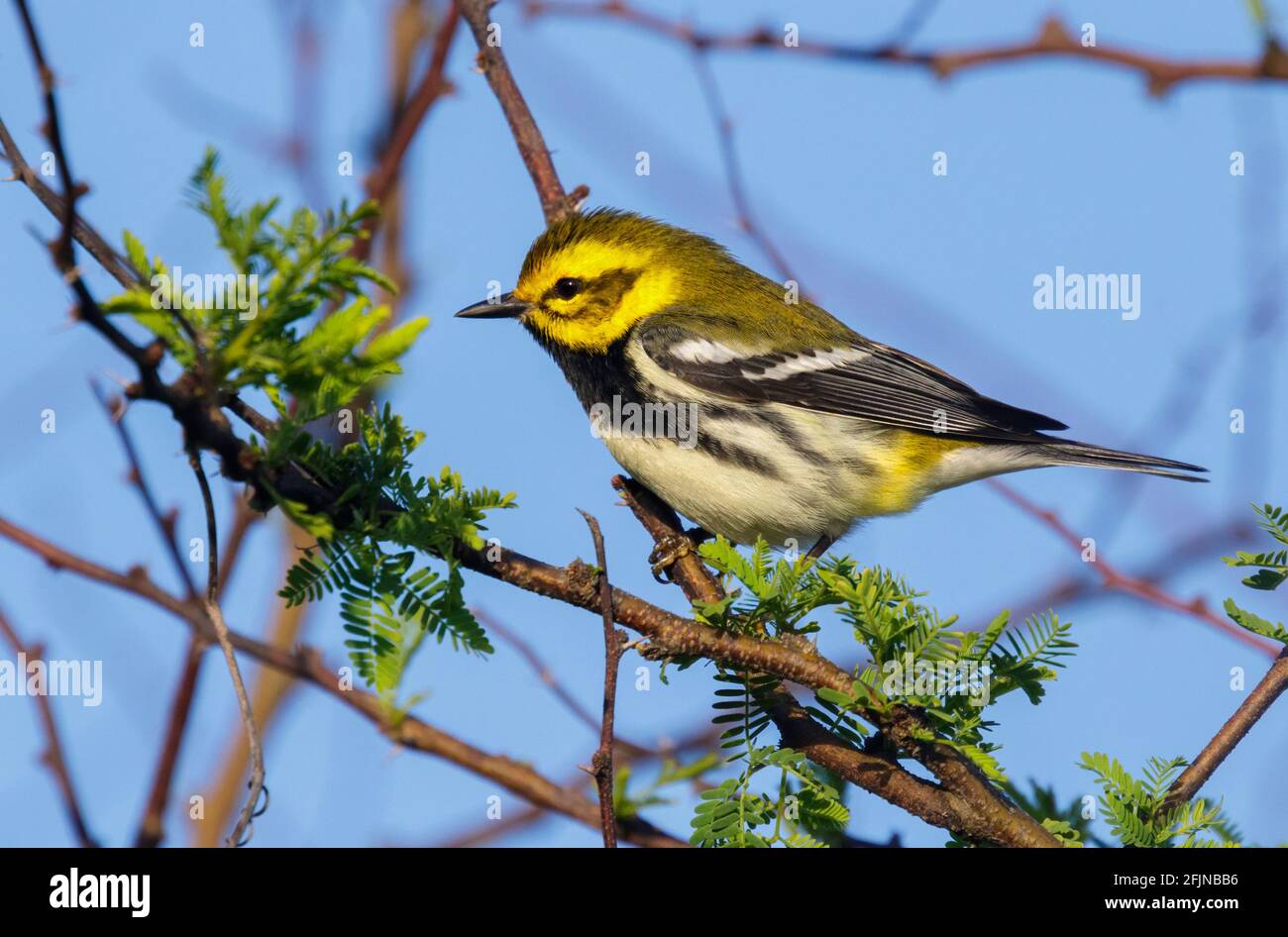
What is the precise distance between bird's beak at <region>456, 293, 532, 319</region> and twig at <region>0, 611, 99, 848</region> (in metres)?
2.49

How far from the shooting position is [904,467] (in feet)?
18.2

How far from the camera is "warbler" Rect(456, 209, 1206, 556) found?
5.25 m

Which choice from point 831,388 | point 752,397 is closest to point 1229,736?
point 752,397

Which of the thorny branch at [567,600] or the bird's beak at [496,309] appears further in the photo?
the bird's beak at [496,309]

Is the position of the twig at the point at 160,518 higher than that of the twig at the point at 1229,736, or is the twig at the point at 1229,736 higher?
the twig at the point at 160,518

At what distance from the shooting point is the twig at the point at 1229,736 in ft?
9.27

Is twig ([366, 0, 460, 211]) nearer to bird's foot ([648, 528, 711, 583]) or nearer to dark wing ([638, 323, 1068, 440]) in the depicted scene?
dark wing ([638, 323, 1068, 440])

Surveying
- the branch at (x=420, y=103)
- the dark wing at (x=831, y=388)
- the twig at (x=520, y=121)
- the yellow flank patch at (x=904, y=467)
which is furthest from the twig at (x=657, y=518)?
the branch at (x=420, y=103)

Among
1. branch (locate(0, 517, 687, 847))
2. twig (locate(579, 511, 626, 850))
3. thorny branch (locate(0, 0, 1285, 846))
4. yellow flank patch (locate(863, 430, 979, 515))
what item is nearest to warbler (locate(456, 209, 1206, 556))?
yellow flank patch (locate(863, 430, 979, 515))

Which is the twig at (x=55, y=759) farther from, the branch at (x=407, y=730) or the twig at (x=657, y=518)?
the twig at (x=657, y=518)

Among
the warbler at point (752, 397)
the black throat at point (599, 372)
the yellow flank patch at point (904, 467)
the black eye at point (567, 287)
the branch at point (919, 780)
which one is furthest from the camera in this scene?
the black eye at point (567, 287)

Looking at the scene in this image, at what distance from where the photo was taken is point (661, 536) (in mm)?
4934

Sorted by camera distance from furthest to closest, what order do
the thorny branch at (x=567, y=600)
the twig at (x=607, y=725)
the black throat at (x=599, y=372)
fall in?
the black throat at (x=599, y=372)
the twig at (x=607, y=725)
the thorny branch at (x=567, y=600)
